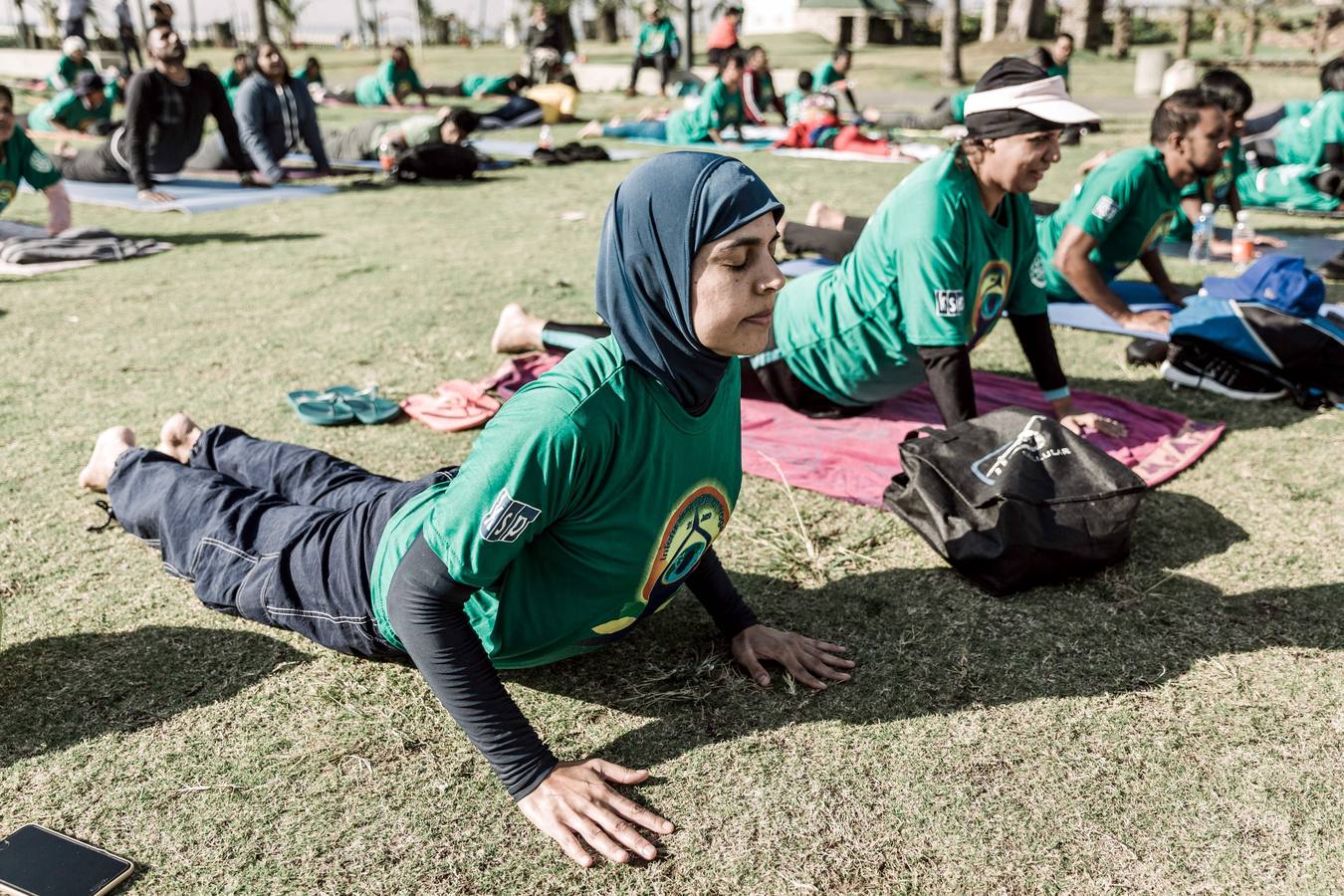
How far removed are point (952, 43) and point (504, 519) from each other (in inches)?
1125

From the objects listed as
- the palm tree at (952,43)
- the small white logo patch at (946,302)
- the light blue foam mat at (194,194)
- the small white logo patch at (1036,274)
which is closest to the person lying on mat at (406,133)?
the light blue foam mat at (194,194)

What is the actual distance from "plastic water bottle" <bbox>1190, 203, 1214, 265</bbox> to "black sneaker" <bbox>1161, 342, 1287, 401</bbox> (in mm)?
3107

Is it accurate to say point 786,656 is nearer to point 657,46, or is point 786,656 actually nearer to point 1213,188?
point 1213,188

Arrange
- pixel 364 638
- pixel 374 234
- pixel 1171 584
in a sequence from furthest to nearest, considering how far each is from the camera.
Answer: pixel 374 234, pixel 1171 584, pixel 364 638

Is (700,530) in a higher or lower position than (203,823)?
higher

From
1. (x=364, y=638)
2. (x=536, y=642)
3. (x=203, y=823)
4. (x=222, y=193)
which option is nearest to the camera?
(x=203, y=823)

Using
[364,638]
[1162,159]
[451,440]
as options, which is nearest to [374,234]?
[451,440]

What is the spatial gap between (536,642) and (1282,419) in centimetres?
414

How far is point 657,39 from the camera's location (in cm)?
2381

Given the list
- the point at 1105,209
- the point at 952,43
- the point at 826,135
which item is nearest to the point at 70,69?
the point at 826,135

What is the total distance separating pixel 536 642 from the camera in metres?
2.71

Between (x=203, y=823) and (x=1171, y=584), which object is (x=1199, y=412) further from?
(x=203, y=823)

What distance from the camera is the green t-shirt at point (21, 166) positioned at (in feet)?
27.2

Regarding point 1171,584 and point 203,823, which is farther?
point 1171,584
